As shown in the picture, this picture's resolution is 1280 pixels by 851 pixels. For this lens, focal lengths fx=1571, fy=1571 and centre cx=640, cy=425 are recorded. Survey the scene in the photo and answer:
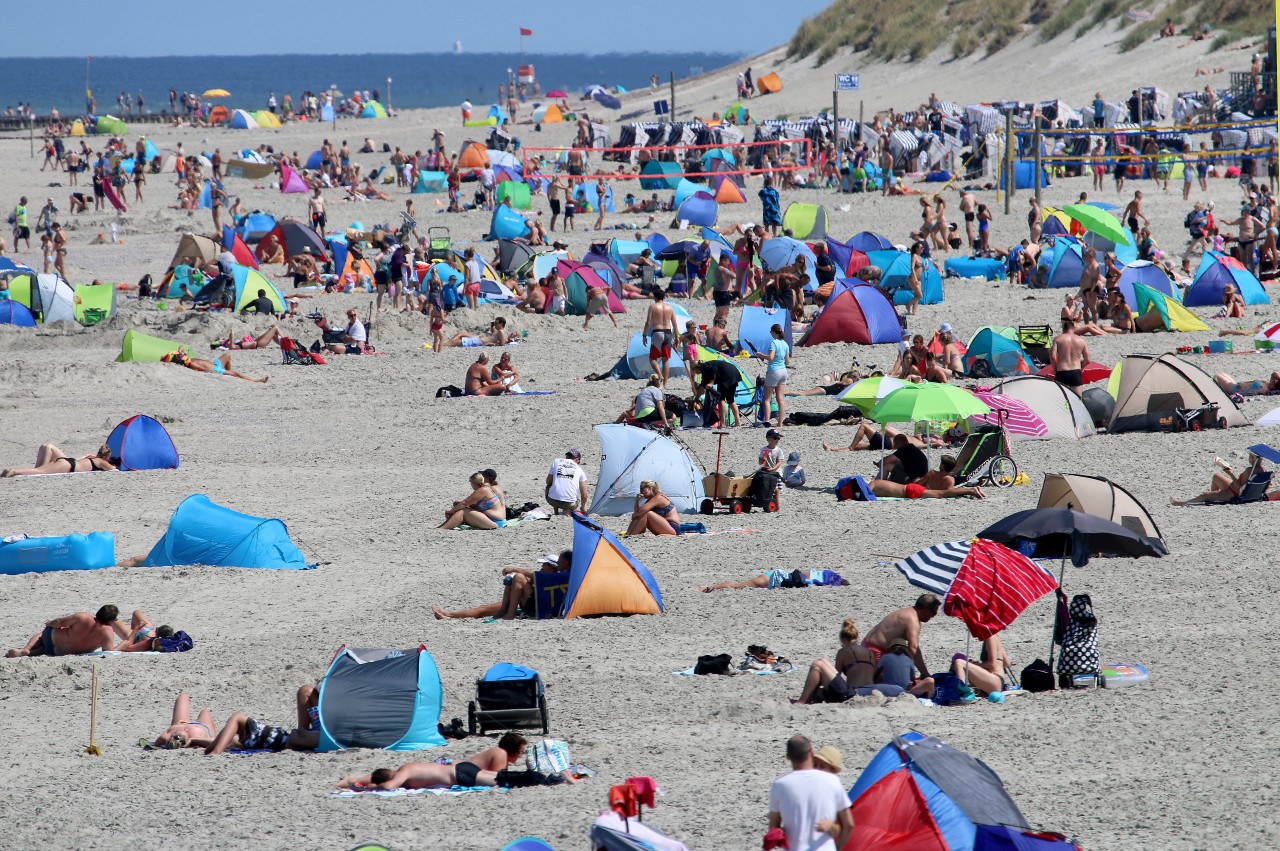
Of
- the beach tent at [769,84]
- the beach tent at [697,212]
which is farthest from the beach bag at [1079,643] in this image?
the beach tent at [769,84]

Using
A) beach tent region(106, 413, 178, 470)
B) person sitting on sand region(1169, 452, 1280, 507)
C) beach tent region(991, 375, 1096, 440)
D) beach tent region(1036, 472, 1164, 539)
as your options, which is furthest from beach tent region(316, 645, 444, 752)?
beach tent region(991, 375, 1096, 440)

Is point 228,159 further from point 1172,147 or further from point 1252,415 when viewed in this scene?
point 1252,415

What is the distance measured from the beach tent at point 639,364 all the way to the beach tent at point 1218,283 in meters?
7.66

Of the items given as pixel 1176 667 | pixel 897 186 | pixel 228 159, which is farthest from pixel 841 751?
pixel 228 159

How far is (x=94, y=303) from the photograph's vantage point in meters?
22.3

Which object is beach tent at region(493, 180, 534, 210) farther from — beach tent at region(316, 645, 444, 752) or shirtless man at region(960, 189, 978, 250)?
beach tent at region(316, 645, 444, 752)

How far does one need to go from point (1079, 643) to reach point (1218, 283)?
1378cm

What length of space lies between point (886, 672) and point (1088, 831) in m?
1.97

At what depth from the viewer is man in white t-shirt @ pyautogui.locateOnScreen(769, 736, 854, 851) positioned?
5.76 meters

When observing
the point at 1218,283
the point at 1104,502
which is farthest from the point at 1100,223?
the point at 1104,502

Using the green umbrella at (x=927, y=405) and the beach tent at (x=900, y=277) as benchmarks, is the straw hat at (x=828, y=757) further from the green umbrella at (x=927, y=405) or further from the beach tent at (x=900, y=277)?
the beach tent at (x=900, y=277)

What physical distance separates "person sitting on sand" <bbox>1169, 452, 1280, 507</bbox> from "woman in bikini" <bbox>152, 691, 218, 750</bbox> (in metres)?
7.66

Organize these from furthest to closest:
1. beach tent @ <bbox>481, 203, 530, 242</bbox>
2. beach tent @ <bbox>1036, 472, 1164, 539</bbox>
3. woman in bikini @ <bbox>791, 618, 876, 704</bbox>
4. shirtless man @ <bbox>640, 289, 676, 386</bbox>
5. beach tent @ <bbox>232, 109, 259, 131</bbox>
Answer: beach tent @ <bbox>232, 109, 259, 131</bbox>
beach tent @ <bbox>481, 203, 530, 242</bbox>
shirtless man @ <bbox>640, 289, 676, 386</bbox>
beach tent @ <bbox>1036, 472, 1164, 539</bbox>
woman in bikini @ <bbox>791, 618, 876, 704</bbox>

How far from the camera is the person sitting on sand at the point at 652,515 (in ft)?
39.3
